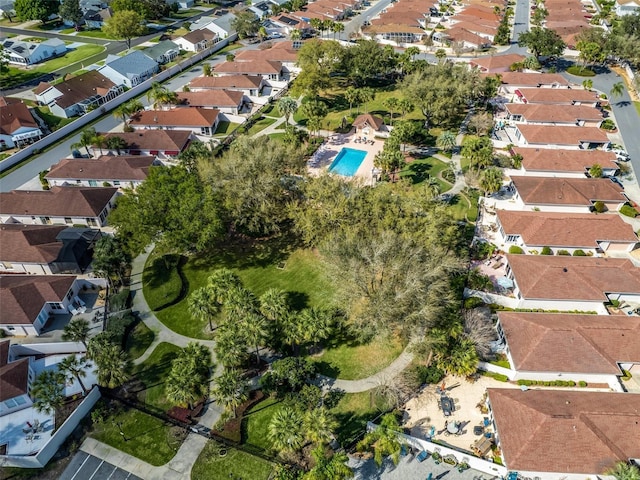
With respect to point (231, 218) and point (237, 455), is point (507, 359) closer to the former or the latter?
point (237, 455)

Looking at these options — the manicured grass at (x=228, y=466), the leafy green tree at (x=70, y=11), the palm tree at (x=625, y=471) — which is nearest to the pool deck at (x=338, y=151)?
the manicured grass at (x=228, y=466)

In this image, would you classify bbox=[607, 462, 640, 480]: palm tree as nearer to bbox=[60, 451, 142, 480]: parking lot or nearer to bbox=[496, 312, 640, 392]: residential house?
bbox=[496, 312, 640, 392]: residential house

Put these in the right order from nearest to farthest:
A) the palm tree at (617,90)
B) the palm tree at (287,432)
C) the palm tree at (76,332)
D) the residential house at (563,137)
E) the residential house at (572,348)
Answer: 1. the palm tree at (287,432)
2. the residential house at (572,348)
3. the palm tree at (76,332)
4. the residential house at (563,137)
5. the palm tree at (617,90)

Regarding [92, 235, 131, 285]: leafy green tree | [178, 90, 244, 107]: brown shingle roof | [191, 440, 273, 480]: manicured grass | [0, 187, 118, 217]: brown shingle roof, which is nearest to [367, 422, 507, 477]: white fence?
[191, 440, 273, 480]: manicured grass

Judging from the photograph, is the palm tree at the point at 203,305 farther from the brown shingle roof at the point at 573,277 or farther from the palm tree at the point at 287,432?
the brown shingle roof at the point at 573,277

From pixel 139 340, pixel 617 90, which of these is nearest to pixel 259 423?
pixel 139 340

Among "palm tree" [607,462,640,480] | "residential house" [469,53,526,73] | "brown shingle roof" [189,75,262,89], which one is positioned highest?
"residential house" [469,53,526,73]
